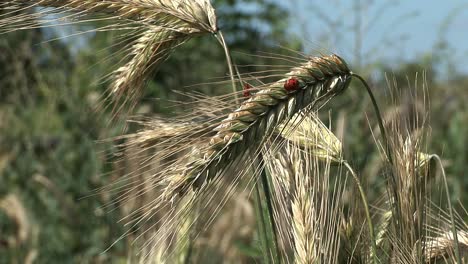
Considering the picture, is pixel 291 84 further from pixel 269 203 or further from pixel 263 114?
pixel 269 203

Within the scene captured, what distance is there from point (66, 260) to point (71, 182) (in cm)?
58

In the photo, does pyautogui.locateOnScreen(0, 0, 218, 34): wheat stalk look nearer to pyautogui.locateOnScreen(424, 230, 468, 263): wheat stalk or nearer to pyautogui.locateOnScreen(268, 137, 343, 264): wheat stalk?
pyautogui.locateOnScreen(268, 137, 343, 264): wheat stalk

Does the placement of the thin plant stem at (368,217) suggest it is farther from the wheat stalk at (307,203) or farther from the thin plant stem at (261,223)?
the thin plant stem at (261,223)

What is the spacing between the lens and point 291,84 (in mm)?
1613

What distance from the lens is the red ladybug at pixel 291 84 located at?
161 cm

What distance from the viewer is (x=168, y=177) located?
5.02 ft

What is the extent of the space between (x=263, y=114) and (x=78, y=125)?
4.20 m

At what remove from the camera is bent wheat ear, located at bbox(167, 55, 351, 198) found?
4.93 feet

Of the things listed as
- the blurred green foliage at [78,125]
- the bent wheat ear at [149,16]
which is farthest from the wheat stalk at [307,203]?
the blurred green foliage at [78,125]

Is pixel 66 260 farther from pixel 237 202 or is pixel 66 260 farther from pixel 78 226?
pixel 237 202

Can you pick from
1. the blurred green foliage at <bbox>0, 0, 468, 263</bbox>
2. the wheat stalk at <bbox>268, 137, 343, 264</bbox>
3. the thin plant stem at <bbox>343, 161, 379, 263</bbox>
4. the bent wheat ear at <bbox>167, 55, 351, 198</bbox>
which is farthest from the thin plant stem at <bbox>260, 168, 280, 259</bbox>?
the blurred green foliage at <bbox>0, 0, 468, 263</bbox>

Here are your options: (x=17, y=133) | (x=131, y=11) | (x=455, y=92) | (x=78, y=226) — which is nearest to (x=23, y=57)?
(x=17, y=133)

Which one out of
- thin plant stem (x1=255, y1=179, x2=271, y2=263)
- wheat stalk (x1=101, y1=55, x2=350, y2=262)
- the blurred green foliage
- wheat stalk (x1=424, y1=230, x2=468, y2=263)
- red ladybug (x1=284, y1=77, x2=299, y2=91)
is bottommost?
the blurred green foliage

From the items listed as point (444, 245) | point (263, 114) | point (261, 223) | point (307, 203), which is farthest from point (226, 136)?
point (444, 245)
